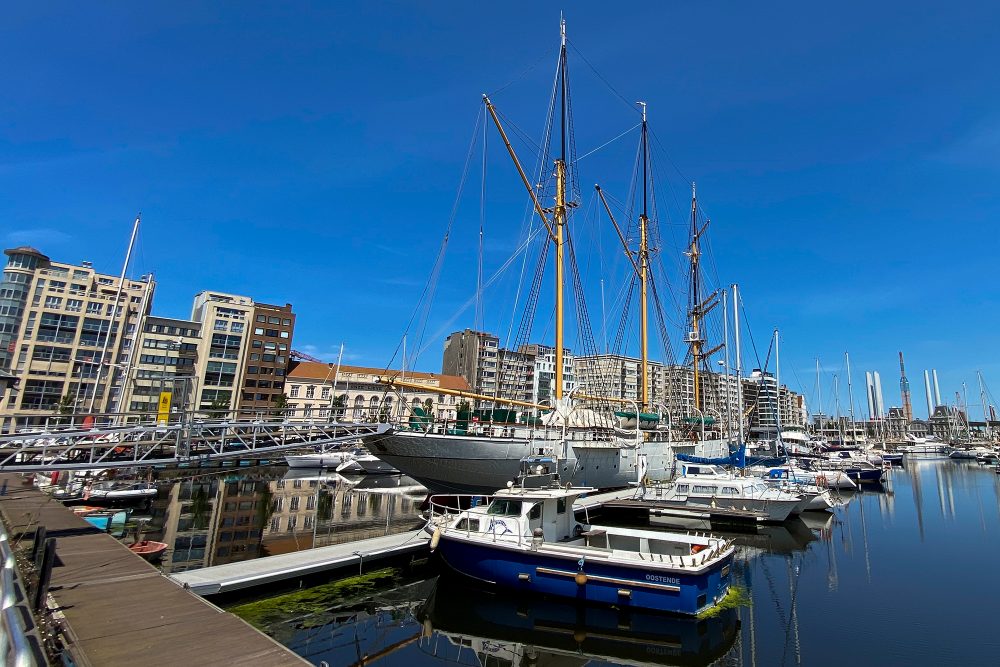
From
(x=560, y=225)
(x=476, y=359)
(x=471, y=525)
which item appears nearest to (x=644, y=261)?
(x=560, y=225)

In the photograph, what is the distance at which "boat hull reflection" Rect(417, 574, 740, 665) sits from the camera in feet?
47.0

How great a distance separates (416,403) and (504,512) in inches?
3988

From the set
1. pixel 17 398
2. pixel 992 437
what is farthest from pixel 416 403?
pixel 992 437

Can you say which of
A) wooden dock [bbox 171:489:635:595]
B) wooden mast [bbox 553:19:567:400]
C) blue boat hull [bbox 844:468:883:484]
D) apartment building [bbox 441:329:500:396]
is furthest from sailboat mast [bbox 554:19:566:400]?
apartment building [bbox 441:329:500:396]

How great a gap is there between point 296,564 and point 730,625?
598 inches

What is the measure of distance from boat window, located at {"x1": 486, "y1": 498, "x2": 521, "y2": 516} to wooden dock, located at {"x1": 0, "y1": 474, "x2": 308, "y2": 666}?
10521 millimetres

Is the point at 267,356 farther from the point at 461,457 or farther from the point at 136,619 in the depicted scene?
the point at 136,619

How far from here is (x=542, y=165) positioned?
141 ft

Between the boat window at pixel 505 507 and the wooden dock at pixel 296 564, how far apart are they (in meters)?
4.71

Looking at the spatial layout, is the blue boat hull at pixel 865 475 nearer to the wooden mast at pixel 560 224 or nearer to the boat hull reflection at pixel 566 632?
the wooden mast at pixel 560 224

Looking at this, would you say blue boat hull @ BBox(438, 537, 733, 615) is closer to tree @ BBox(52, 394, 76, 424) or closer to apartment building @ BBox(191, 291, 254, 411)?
tree @ BBox(52, 394, 76, 424)

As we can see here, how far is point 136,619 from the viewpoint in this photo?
11016 mm

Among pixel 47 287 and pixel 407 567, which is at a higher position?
pixel 47 287

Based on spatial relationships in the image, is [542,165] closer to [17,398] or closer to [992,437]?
[17,398]
